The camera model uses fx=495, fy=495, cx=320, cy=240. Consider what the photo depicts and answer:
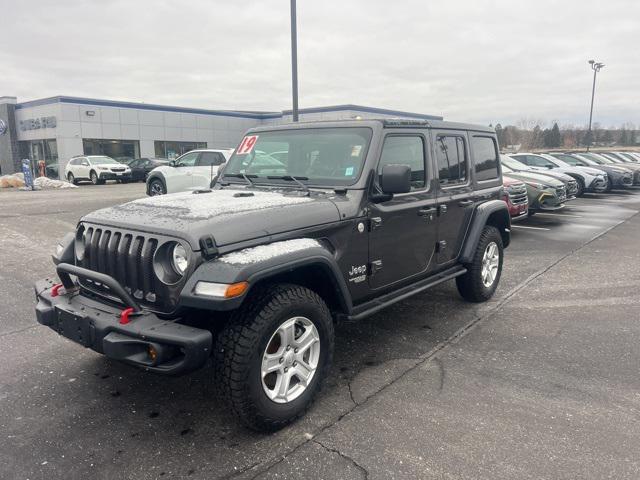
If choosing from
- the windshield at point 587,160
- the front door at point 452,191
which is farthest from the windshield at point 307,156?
the windshield at point 587,160

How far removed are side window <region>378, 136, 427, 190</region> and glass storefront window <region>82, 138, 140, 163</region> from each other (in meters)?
31.4

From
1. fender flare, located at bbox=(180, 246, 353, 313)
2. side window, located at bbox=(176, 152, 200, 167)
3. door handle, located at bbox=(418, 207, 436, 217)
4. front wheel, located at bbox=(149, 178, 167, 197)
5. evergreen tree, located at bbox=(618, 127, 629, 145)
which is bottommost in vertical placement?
front wheel, located at bbox=(149, 178, 167, 197)

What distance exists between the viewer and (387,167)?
139 inches

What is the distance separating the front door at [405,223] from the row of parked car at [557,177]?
1938 millimetres

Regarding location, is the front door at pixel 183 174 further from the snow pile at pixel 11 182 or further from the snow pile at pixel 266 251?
the snow pile at pixel 11 182

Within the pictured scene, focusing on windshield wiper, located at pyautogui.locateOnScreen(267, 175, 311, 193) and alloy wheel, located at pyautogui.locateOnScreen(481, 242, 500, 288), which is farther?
alloy wheel, located at pyautogui.locateOnScreen(481, 242, 500, 288)

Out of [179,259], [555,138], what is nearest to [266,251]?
[179,259]

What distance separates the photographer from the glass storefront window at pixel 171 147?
1420 inches

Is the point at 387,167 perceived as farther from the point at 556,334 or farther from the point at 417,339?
the point at 556,334

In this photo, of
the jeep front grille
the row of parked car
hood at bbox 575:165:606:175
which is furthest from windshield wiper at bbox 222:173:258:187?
hood at bbox 575:165:606:175

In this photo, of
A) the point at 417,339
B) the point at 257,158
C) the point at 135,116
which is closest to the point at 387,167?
the point at 257,158

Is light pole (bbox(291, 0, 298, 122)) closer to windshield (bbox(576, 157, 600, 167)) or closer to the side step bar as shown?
the side step bar

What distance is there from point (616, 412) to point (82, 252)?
370cm

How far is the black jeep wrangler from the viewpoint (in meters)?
2.72
